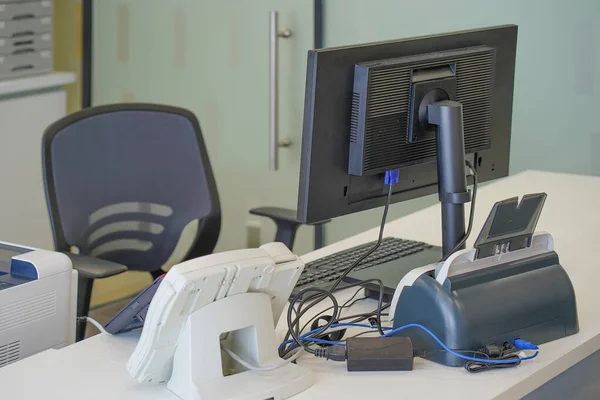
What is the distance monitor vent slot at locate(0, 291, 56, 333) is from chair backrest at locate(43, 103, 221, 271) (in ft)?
2.74

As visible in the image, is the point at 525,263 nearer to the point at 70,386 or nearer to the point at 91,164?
the point at 70,386

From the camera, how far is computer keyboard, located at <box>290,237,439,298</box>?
74.1 inches

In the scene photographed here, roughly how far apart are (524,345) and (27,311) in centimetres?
85

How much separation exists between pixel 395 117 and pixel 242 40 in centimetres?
198

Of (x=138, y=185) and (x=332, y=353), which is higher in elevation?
(x=138, y=185)

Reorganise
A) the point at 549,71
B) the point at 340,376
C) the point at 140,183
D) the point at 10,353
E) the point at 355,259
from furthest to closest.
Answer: the point at 549,71 → the point at 140,183 → the point at 355,259 → the point at 10,353 → the point at 340,376

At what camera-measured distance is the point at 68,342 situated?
1739mm

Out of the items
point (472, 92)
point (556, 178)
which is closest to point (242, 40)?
point (556, 178)

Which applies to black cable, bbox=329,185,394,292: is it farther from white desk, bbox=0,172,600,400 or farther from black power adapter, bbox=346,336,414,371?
black power adapter, bbox=346,336,414,371

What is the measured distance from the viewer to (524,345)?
1580 millimetres

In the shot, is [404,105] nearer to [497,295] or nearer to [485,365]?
[497,295]

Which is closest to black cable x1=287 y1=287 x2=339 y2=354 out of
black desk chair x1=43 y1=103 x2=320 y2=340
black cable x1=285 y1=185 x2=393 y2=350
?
black cable x1=285 y1=185 x2=393 y2=350

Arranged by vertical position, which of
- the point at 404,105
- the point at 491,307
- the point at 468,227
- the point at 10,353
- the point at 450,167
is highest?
the point at 404,105

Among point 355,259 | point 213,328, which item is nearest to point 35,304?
point 213,328
